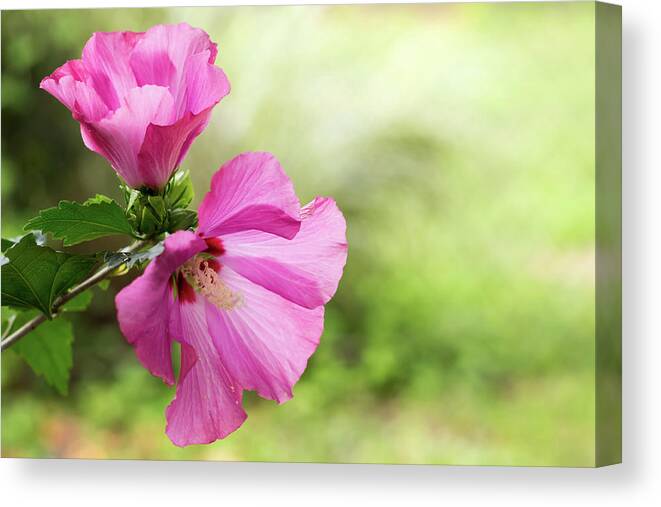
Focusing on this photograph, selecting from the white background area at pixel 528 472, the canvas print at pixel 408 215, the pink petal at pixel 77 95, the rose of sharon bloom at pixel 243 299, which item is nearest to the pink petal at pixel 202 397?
the rose of sharon bloom at pixel 243 299

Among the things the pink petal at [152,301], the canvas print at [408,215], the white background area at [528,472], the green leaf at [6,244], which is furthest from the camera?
the canvas print at [408,215]

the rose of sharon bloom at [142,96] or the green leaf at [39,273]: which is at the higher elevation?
the rose of sharon bloom at [142,96]

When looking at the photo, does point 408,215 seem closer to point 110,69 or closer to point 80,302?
point 80,302

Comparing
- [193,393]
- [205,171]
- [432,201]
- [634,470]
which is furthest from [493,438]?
[193,393]

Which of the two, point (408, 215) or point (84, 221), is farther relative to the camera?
point (408, 215)

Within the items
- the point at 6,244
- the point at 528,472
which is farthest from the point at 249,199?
the point at 528,472

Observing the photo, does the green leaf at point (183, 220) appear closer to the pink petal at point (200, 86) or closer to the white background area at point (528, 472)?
the pink petal at point (200, 86)
